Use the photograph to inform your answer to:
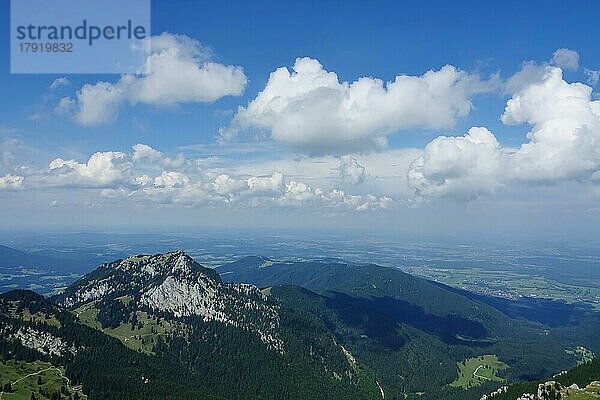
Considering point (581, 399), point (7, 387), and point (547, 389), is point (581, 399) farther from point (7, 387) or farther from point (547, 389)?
point (7, 387)

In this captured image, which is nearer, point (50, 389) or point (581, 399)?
point (581, 399)

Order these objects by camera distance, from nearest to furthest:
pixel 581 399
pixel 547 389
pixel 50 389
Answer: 1. pixel 581 399
2. pixel 547 389
3. pixel 50 389

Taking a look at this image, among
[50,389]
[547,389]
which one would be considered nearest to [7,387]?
[50,389]

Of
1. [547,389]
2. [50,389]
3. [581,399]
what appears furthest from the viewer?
[50,389]

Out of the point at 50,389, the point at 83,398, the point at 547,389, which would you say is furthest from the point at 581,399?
the point at 50,389

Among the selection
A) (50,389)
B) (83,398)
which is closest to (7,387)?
(50,389)

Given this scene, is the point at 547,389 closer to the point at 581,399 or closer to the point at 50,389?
the point at 581,399

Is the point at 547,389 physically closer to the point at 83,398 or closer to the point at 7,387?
the point at 83,398
